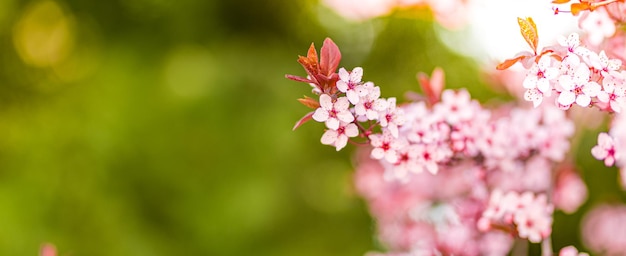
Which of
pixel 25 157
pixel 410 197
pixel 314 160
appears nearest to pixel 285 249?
pixel 314 160

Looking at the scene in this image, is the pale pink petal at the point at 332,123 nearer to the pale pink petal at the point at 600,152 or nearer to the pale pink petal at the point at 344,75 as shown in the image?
the pale pink petal at the point at 344,75

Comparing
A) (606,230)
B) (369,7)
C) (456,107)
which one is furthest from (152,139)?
(456,107)

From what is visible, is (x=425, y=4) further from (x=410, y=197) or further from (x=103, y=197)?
(x=410, y=197)

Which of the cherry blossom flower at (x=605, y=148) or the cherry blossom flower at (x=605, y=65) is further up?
the cherry blossom flower at (x=605, y=65)

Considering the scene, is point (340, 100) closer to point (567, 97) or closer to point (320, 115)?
point (320, 115)

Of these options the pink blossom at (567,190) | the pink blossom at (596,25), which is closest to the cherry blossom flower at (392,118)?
the pink blossom at (596,25)

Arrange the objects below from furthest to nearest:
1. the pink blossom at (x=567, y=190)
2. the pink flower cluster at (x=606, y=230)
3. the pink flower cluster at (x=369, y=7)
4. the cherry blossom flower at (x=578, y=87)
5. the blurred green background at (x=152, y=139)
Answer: the pink flower cluster at (x=369, y=7) < the blurred green background at (x=152, y=139) < the pink flower cluster at (x=606, y=230) < the pink blossom at (x=567, y=190) < the cherry blossom flower at (x=578, y=87)

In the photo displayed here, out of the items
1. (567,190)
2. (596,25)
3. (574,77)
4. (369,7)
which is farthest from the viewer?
(369,7)
